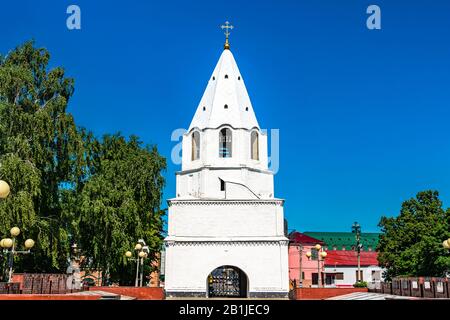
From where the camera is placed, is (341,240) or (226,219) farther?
(341,240)

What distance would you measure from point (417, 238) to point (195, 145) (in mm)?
19463

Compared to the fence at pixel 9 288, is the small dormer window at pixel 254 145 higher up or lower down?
higher up

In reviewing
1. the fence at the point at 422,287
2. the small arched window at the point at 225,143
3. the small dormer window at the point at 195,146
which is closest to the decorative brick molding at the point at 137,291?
the small dormer window at the point at 195,146

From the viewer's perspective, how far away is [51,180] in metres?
29.6

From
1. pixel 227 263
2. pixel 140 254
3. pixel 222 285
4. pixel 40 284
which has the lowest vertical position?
pixel 222 285

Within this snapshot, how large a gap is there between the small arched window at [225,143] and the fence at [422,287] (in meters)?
16.3

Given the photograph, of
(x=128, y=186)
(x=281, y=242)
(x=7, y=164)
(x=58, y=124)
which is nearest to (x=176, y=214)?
(x=128, y=186)

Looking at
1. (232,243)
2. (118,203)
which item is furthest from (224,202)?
(118,203)

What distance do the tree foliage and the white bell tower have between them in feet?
11.8

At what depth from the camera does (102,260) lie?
33281 millimetres

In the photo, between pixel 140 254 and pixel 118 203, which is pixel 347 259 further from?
pixel 140 254

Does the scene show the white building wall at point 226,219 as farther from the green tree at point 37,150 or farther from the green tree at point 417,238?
the green tree at point 417,238

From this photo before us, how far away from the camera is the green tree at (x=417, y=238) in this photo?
3788cm
